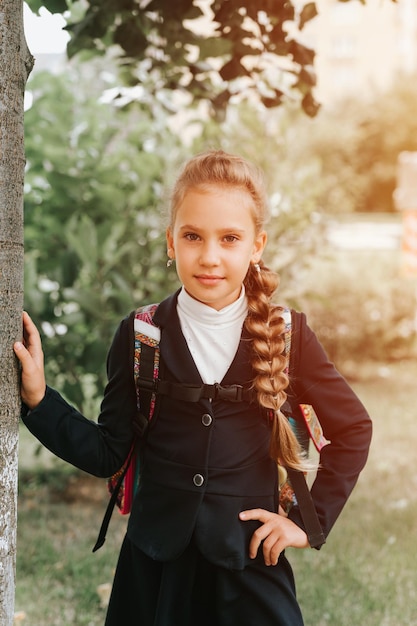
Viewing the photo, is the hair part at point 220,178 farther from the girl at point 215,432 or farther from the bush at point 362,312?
the bush at point 362,312

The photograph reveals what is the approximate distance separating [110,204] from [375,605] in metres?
2.45

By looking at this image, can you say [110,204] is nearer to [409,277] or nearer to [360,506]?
[360,506]

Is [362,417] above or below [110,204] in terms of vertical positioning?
below

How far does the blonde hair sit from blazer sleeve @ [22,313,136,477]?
0.32 m

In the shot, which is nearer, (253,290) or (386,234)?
(253,290)

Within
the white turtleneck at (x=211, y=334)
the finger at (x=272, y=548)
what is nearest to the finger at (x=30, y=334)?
the white turtleneck at (x=211, y=334)

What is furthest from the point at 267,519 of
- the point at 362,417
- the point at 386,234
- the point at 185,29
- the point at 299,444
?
the point at 386,234

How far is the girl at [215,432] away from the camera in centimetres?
178

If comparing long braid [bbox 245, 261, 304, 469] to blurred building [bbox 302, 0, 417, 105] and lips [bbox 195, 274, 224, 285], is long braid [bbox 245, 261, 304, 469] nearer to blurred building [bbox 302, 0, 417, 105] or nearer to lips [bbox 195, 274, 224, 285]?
lips [bbox 195, 274, 224, 285]

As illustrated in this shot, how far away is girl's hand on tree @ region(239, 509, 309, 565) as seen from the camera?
177 cm

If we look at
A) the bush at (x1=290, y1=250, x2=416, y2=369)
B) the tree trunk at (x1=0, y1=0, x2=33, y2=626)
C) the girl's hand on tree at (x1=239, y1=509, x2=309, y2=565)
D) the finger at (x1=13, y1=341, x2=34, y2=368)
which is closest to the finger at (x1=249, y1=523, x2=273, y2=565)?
the girl's hand on tree at (x1=239, y1=509, x2=309, y2=565)

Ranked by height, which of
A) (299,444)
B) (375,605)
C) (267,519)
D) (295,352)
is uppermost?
(295,352)

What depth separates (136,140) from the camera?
14.8 ft

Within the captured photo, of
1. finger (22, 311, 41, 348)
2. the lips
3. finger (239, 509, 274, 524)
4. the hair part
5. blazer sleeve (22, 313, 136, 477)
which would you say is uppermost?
the hair part
